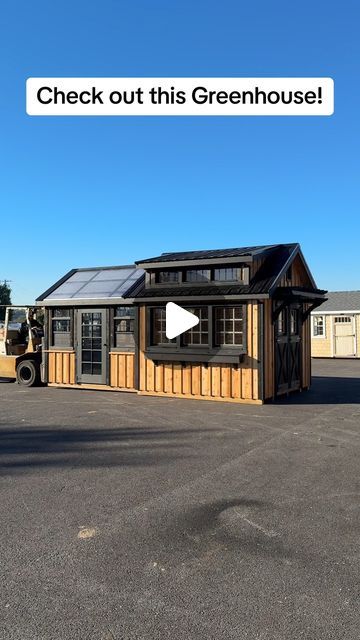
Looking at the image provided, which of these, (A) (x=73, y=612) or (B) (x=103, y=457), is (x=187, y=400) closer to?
(B) (x=103, y=457)

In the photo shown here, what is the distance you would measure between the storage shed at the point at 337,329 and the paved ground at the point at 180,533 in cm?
2237

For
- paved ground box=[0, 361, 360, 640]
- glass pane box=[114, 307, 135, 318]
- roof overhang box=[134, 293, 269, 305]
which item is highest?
roof overhang box=[134, 293, 269, 305]

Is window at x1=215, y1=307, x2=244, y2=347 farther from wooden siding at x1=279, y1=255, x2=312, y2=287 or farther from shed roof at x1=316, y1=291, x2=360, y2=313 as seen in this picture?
shed roof at x1=316, y1=291, x2=360, y2=313

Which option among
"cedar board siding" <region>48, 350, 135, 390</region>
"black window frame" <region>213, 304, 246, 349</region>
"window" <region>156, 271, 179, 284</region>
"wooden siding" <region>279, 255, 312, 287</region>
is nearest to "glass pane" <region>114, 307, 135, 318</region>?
"cedar board siding" <region>48, 350, 135, 390</region>

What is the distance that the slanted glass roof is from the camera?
14836 millimetres

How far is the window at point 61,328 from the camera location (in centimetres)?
1547

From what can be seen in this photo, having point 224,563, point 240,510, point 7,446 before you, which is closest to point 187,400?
point 7,446

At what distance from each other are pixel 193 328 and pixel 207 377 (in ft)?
4.47

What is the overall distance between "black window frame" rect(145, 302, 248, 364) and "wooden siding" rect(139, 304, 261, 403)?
0.66 feet

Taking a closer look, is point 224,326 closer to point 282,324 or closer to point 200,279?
point 200,279

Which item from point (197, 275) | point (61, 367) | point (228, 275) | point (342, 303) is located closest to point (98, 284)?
point (61, 367)

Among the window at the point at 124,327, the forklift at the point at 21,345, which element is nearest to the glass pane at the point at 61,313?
the forklift at the point at 21,345

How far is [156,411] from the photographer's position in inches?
429

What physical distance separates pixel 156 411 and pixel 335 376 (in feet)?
36.4
